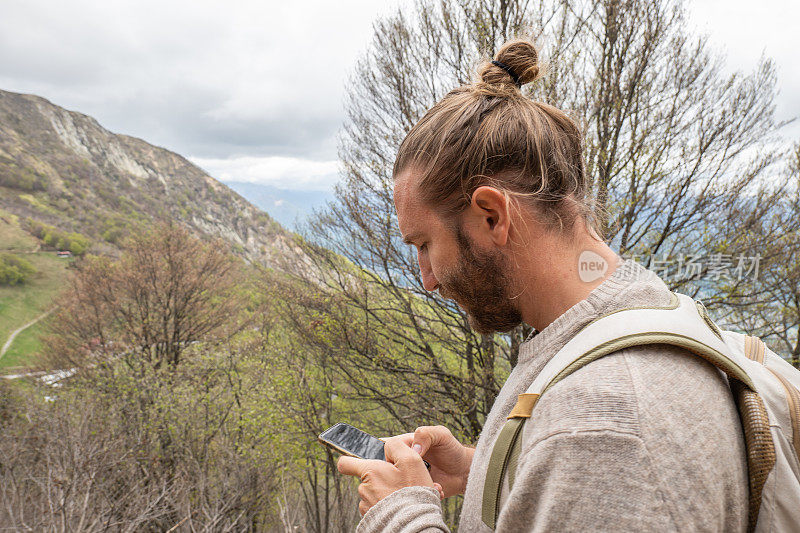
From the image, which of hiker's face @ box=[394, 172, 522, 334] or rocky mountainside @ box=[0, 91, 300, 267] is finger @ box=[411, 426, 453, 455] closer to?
hiker's face @ box=[394, 172, 522, 334]

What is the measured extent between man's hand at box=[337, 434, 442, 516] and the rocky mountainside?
52.0 m

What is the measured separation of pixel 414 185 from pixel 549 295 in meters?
0.59

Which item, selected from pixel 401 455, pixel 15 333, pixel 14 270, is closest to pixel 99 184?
pixel 14 270

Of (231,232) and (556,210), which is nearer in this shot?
(556,210)

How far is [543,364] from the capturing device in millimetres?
1214

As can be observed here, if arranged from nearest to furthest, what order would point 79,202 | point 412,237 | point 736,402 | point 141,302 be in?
point 736,402 → point 412,237 → point 141,302 → point 79,202

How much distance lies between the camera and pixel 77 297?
19844 mm

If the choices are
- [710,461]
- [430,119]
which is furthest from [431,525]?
[430,119]

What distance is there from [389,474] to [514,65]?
59.1 inches

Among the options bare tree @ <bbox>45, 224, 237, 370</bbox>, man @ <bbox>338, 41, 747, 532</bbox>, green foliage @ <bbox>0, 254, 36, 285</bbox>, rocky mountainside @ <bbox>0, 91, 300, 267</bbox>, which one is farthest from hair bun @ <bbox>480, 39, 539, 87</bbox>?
rocky mountainside @ <bbox>0, 91, 300, 267</bbox>

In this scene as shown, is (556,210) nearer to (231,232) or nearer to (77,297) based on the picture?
(77,297)

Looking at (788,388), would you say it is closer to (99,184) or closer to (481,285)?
(481,285)

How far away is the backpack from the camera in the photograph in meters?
0.82

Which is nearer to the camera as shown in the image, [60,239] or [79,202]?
[60,239]
